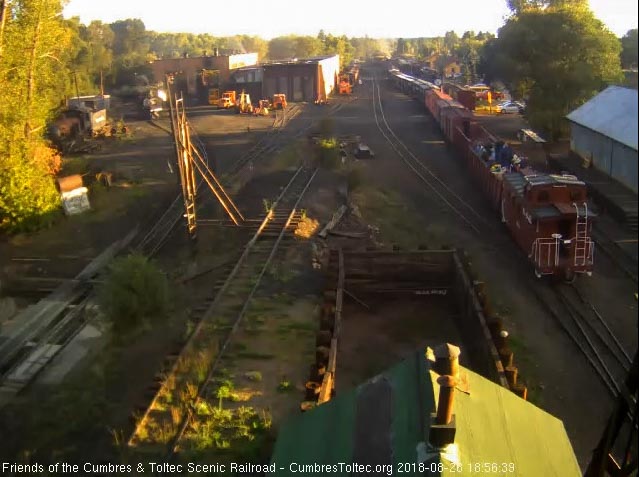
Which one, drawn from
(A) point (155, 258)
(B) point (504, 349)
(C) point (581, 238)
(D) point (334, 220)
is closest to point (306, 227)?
(D) point (334, 220)

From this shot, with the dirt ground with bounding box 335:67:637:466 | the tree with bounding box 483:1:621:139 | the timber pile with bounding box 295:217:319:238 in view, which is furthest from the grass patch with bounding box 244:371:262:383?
the tree with bounding box 483:1:621:139

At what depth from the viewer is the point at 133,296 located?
1156 centimetres

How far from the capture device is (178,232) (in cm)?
1781

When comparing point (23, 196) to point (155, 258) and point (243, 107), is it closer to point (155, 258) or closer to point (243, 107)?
point (155, 258)

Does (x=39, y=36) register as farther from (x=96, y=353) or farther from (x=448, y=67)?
(x=448, y=67)

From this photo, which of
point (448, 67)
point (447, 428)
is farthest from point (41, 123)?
point (448, 67)

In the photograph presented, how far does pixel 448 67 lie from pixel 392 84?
53.7ft

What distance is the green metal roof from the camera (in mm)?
4207

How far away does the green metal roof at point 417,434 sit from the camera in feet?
13.8

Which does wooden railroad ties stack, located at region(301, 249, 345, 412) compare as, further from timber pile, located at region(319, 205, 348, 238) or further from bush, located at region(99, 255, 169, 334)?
timber pile, located at region(319, 205, 348, 238)

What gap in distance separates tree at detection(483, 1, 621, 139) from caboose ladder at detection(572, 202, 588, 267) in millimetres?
14315

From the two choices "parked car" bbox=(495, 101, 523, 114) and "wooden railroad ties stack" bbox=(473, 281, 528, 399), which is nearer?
"wooden railroad ties stack" bbox=(473, 281, 528, 399)

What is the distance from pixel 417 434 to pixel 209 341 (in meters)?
6.93

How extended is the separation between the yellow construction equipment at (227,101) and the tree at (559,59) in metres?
23.7
